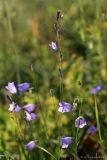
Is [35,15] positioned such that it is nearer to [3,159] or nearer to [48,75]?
[48,75]

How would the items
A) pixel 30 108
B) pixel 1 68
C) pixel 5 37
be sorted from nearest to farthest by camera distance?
pixel 30 108
pixel 1 68
pixel 5 37

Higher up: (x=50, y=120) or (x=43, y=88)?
(x=43, y=88)

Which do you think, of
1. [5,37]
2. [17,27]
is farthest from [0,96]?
[17,27]

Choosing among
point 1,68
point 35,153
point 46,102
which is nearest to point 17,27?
point 1,68

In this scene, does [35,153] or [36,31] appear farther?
[36,31]

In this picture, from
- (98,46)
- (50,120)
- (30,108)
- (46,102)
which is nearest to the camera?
(30,108)

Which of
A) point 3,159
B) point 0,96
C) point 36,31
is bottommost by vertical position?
point 3,159
